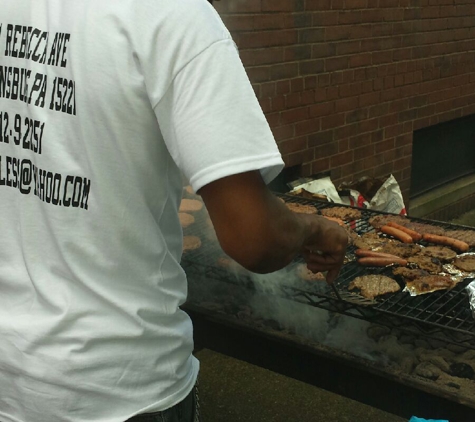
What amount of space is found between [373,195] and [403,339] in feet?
7.66

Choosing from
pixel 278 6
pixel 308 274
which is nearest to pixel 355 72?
pixel 278 6

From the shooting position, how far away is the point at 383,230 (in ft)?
12.8

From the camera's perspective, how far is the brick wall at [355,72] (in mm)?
5215

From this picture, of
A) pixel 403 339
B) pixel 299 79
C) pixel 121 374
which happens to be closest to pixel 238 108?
pixel 121 374

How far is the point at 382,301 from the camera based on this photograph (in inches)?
117

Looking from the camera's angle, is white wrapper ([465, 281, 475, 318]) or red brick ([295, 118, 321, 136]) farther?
red brick ([295, 118, 321, 136])

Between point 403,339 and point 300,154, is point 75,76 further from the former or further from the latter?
point 300,154

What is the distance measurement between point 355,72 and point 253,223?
5040 mm

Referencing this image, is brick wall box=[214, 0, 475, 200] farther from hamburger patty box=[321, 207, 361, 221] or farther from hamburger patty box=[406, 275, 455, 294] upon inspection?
hamburger patty box=[406, 275, 455, 294]

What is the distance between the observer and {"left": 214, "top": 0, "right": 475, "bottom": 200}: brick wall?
521 centimetres

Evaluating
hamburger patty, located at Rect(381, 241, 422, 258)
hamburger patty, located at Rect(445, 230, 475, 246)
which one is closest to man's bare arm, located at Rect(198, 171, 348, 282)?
hamburger patty, located at Rect(381, 241, 422, 258)

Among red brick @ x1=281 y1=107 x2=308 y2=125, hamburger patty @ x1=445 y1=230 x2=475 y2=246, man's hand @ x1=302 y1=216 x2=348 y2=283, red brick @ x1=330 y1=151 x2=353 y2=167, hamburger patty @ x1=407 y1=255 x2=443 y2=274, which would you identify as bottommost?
red brick @ x1=330 y1=151 x2=353 y2=167

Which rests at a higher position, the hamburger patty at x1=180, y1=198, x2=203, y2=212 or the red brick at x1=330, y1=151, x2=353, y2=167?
the hamburger patty at x1=180, y1=198, x2=203, y2=212

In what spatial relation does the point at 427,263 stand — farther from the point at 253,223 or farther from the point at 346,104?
the point at 346,104
